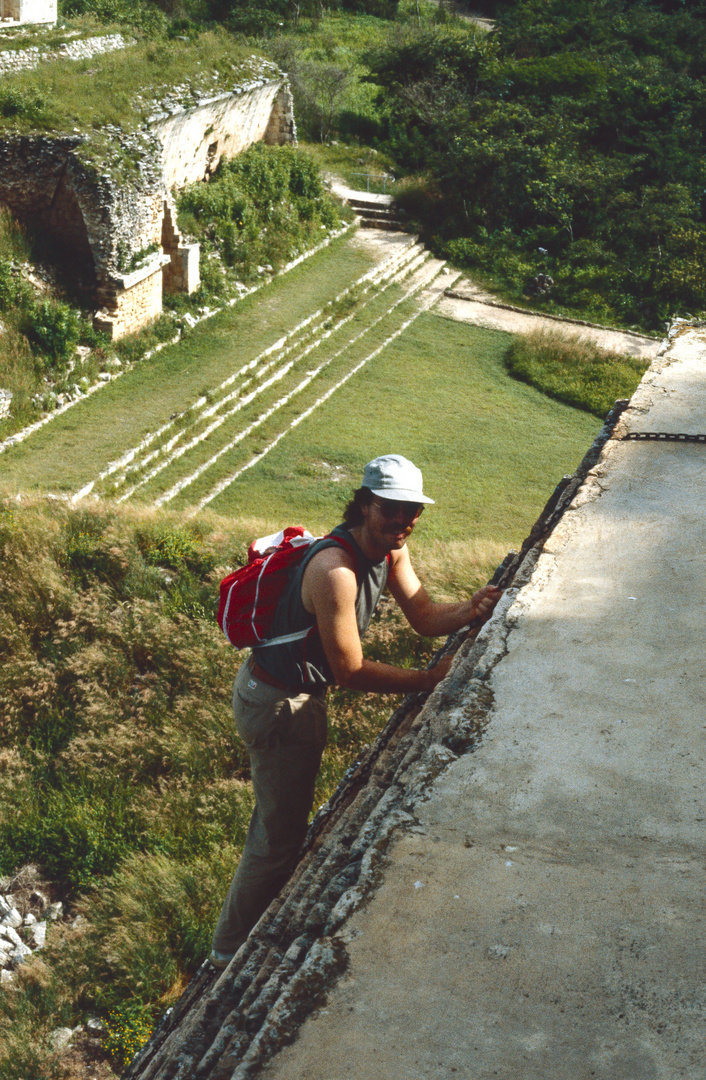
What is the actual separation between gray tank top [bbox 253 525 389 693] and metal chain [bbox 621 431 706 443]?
5.64ft

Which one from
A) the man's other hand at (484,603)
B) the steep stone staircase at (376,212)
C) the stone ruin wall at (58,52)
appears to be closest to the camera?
the man's other hand at (484,603)

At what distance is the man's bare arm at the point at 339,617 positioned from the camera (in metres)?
2.96

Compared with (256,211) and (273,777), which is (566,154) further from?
(273,777)

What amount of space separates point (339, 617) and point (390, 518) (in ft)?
1.20

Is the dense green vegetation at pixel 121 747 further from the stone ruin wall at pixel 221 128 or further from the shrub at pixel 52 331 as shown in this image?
the stone ruin wall at pixel 221 128

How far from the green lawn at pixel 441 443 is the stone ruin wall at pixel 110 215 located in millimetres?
3271

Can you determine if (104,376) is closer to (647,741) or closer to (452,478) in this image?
Result: (452,478)

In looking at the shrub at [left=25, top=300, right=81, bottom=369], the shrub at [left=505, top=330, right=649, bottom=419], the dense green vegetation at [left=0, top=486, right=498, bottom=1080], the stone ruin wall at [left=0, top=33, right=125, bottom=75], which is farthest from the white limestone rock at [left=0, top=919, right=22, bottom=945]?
the stone ruin wall at [left=0, top=33, right=125, bottom=75]

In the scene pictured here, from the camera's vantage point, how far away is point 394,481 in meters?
3.08

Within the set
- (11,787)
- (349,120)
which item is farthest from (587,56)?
(11,787)

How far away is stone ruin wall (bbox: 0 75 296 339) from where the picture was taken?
13.8 meters

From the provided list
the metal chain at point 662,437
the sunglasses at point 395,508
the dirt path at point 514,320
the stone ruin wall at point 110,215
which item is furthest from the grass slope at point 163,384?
the sunglasses at point 395,508

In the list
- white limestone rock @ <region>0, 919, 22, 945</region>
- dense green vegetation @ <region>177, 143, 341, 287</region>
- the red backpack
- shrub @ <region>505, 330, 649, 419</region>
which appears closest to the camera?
the red backpack

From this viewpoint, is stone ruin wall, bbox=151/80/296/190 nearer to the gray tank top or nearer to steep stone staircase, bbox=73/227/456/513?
steep stone staircase, bbox=73/227/456/513
